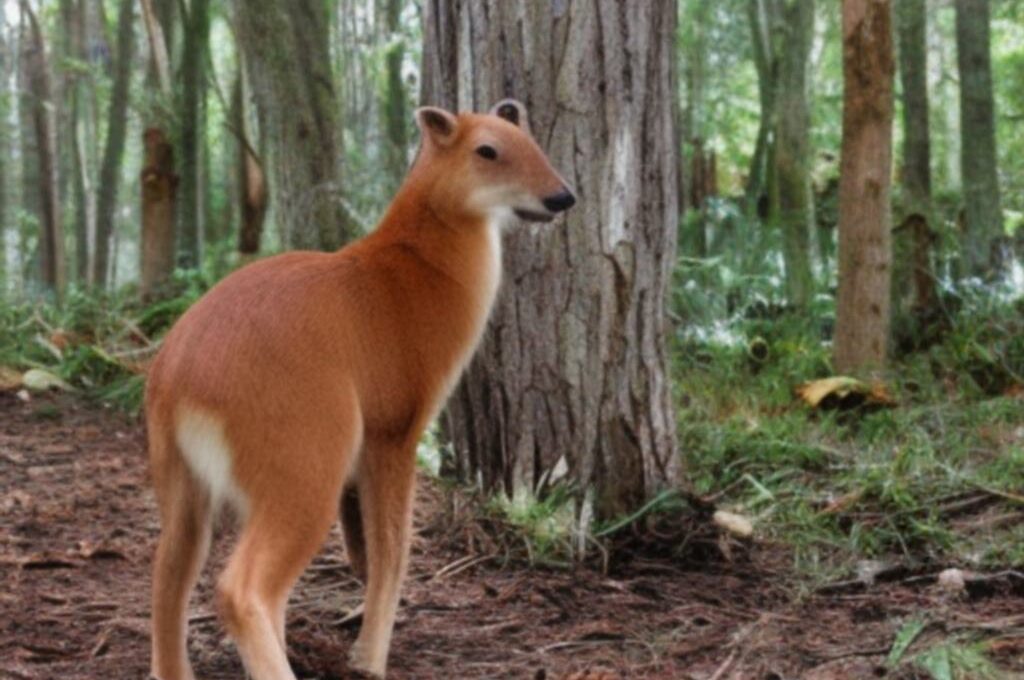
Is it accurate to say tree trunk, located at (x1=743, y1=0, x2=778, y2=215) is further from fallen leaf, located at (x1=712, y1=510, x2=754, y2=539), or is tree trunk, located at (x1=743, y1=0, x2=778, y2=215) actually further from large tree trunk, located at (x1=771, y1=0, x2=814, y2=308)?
fallen leaf, located at (x1=712, y1=510, x2=754, y2=539)

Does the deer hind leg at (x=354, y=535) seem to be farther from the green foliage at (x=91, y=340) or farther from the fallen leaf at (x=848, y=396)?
the fallen leaf at (x=848, y=396)

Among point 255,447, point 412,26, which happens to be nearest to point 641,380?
point 255,447

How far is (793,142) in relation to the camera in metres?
12.7

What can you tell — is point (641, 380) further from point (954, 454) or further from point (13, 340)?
point (13, 340)

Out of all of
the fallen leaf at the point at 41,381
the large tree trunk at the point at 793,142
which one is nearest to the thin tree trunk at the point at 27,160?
the large tree trunk at the point at 793,142

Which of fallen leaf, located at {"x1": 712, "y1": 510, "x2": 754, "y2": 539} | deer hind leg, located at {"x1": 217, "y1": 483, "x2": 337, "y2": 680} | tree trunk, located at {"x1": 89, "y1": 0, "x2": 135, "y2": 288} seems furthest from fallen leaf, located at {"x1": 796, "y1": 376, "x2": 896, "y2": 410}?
tree trunk, located at {"x1": 89, "y1": 0, "x2": 135, "y2": 288}

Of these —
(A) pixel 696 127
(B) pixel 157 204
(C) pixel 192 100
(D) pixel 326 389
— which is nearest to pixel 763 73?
(A) pixel 696 127

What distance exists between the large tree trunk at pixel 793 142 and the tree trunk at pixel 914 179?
0.80m

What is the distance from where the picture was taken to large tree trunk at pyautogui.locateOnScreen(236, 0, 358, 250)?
8.50 m

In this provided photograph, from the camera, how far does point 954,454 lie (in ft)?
20.8

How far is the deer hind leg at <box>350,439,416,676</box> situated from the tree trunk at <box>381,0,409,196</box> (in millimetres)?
7874

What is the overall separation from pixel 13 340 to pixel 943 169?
1389 centimetres

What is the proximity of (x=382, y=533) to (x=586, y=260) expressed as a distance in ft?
5.40

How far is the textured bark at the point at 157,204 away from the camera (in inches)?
456
